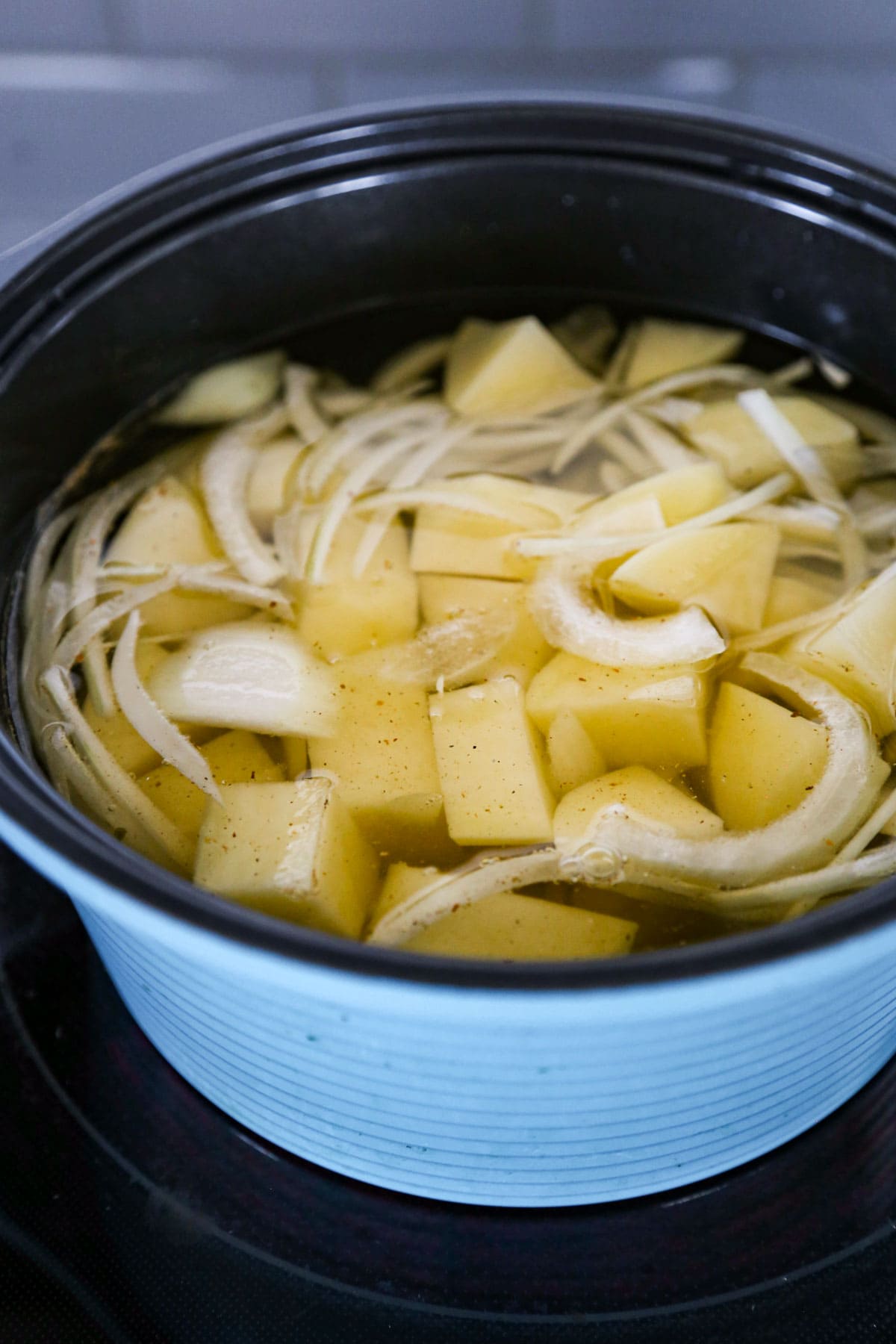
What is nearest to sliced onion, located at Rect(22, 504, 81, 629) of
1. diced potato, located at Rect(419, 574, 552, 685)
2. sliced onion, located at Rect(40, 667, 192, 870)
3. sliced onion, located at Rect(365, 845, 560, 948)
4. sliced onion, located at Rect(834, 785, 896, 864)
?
sliced onion, located at Rect(40, 667, 192, 870)

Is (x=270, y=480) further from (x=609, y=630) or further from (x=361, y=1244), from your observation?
(x=361, y=1244)

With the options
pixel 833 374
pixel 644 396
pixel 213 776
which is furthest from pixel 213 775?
pixel 833 374

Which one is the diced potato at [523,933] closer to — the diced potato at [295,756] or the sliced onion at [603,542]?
the diced potato at [295,756]

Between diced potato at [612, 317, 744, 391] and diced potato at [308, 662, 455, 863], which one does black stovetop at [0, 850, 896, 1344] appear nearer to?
diced potato at [308, 662, 455, 863]

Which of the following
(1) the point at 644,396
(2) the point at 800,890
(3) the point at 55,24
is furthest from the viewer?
(3) the point at 55,24

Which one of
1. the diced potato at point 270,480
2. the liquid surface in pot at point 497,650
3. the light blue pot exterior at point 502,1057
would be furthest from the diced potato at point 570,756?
the diced potato at point 270,480

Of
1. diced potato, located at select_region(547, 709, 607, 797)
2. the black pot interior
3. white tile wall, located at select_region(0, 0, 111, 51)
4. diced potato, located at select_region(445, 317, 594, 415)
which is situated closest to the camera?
diced potato, located at select_region(547, 709, 607, 797)
